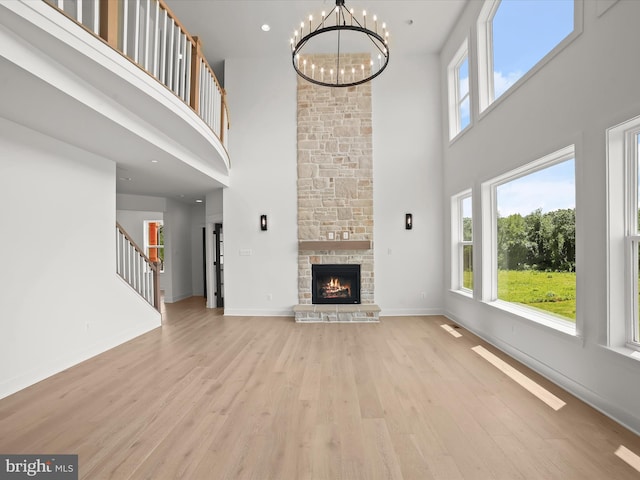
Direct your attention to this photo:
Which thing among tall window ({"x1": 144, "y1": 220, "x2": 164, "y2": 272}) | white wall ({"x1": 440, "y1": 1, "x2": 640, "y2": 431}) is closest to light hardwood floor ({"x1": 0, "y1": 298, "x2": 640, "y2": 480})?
white wall ({"x1": 440, "y1": 1, "x2": 640, "y2": 431})

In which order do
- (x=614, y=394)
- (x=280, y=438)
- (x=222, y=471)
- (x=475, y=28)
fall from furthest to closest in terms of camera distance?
(x=475, y=28) < (x=614, y=394) < (x=280, y=438) < (x=222, y=471)

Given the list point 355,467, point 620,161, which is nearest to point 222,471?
point 355,467

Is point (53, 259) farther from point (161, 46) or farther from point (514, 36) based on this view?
point (514, 36)

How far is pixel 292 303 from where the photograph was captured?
6305mm

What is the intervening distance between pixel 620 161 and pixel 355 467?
9.71 feet

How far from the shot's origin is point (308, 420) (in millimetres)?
2490

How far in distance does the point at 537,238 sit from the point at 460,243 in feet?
7.08

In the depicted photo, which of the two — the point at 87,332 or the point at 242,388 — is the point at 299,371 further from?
the point at 87,332

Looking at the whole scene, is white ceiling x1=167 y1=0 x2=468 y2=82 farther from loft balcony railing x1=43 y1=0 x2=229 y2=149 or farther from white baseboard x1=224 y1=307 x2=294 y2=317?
white baseboard x1=224 y1=307 x2=294 y2=317

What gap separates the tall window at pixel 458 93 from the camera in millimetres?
5539

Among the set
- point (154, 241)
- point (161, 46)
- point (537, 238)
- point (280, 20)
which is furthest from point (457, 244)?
point (154, 241)

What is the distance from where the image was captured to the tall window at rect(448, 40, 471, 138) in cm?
554

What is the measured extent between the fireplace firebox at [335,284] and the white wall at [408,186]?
438mm

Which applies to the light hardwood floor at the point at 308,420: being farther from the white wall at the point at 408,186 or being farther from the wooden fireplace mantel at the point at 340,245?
the wooden fireplace mantel at the point at 340,245
